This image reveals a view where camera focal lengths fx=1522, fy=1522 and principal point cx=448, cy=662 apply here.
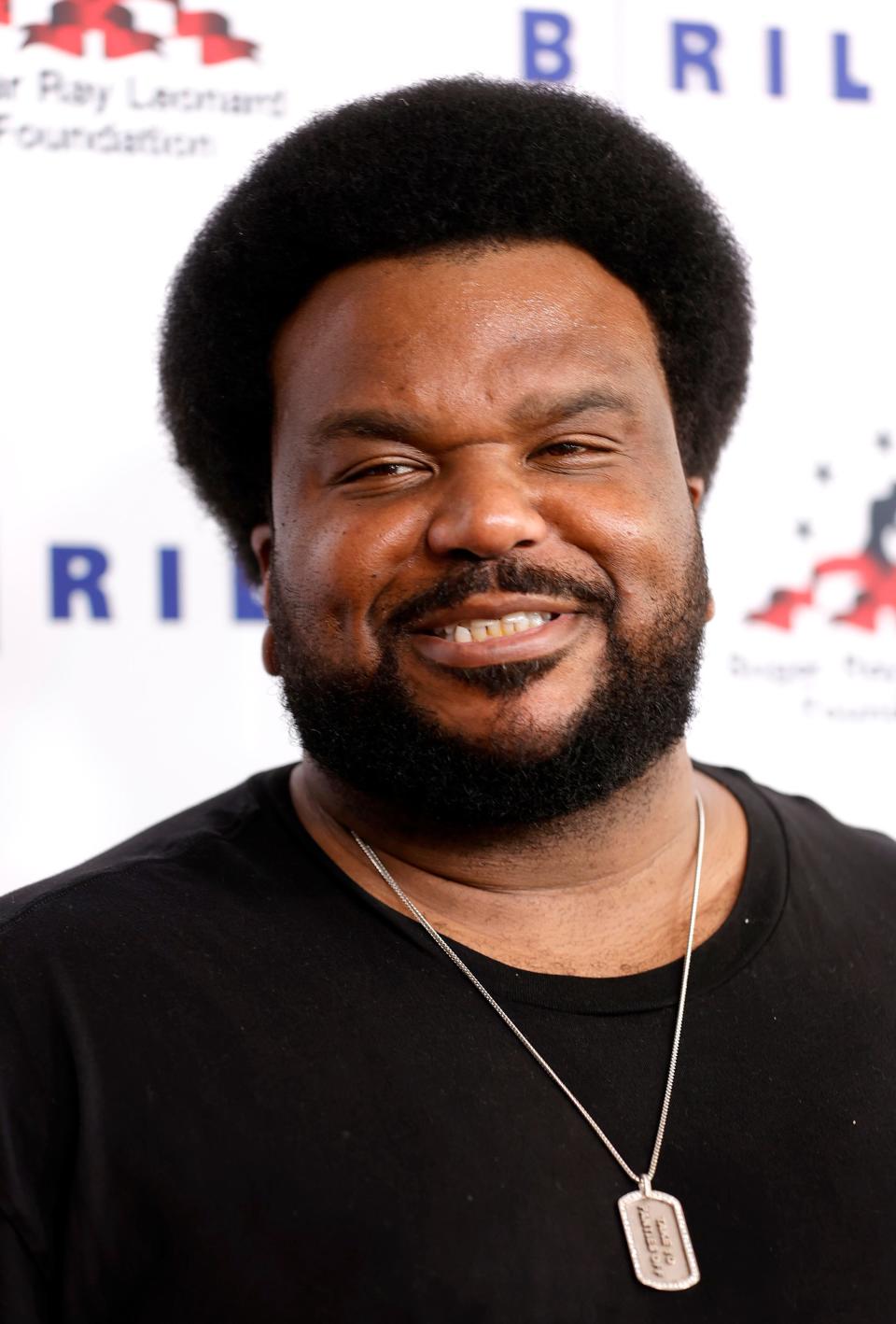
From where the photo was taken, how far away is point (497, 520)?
1.35 metres

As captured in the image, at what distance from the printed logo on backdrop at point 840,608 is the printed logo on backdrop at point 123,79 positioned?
102cm

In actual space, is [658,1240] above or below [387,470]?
below

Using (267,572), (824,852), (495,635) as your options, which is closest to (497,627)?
(495,635)

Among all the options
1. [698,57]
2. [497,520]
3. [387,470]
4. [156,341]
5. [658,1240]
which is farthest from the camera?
[698,57]

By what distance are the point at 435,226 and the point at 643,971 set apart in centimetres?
74

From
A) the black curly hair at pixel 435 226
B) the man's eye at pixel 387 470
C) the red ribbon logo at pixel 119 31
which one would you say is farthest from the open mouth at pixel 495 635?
the red ribbon logo at pixel 119 31

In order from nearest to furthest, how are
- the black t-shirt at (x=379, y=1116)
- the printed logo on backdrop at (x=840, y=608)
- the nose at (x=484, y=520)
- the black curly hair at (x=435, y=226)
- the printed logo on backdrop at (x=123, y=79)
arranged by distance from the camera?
the black t-shirt at (x=379, y=1116) < the nose at (x=484, y=520) < the black curly hair at (x=435, y=226) < the printed logo on backdrop at (x=123, y=79) < the printed logo on backdrop at (x=840, y=608)

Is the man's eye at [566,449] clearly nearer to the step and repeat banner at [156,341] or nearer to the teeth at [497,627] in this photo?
the teeth at [497,627]

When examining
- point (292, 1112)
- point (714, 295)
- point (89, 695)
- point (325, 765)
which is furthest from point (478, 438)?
point (89, 695)

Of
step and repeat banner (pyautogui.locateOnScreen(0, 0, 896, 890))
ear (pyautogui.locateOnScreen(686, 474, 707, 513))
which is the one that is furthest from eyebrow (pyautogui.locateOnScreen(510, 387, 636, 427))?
step and repeat banner (pyautogui.locateOnScreen(0, 0, 896, 890))

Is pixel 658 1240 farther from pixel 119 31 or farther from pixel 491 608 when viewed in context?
pixel 119 31

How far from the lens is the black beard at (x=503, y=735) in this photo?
139 centimetres

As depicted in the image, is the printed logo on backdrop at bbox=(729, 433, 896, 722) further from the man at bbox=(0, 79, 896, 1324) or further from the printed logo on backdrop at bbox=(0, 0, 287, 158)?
the printed logo on backdrop at bbox=(0, 0, 287, 158)

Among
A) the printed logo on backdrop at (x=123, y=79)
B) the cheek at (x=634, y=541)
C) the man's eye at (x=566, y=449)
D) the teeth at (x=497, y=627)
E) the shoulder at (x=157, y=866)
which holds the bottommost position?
the shoulder at (x=157, y=866)
